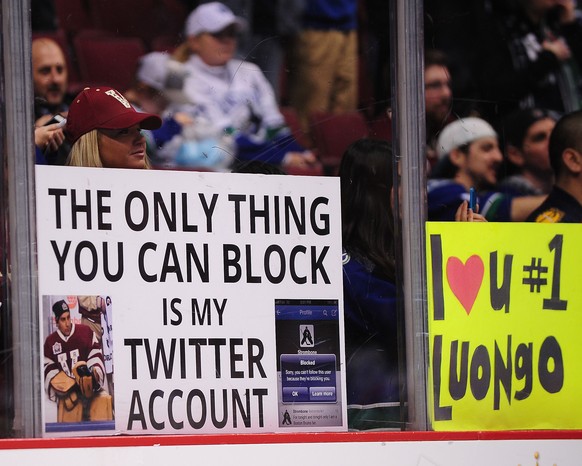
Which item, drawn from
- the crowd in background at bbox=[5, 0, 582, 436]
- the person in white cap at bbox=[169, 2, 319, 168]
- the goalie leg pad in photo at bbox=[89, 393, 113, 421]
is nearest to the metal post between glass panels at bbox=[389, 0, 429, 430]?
the crowd in background at bbox=[5, 0, 582, 436]

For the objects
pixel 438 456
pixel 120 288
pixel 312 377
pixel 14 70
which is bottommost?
pixel 438 456

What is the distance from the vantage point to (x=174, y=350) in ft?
13.9

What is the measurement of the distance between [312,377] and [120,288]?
0.73m

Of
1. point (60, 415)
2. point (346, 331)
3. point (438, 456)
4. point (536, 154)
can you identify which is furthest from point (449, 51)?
point (60, 415)

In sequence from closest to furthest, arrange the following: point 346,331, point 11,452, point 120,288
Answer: point 11,452 → point 120,288 → point 346,331

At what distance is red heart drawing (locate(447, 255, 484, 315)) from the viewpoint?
462cm

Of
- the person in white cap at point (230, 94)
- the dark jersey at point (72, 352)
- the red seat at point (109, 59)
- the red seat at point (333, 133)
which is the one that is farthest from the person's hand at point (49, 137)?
the red seat at point (333, 133)

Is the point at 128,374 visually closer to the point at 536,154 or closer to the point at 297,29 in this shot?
the point at 297,29

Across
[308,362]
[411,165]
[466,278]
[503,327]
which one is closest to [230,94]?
[411,165]

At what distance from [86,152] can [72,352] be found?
26.0 inches

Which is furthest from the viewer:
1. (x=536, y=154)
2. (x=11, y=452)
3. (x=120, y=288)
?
(x=536, y=154)

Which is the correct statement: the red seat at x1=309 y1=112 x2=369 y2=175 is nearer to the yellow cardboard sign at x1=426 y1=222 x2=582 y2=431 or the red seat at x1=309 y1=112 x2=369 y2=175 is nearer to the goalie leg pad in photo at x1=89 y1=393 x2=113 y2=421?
the yellow cardboard sign at x1=426 y1=222 x2=582 y2=431

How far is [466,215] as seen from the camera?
473 centimetres

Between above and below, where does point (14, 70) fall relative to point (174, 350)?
above
